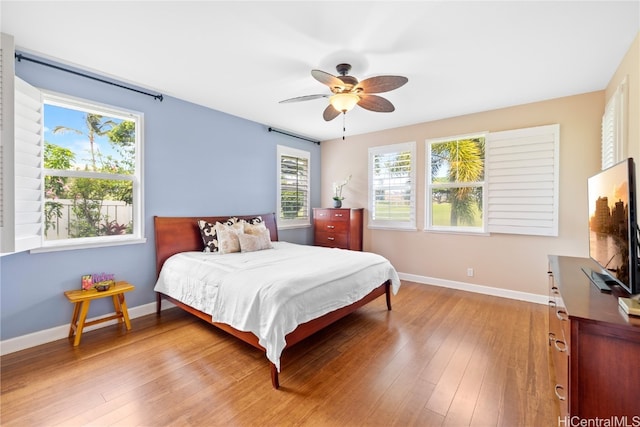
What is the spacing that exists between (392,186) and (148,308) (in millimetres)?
3925

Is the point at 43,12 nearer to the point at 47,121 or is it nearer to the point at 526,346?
the point at 47,121

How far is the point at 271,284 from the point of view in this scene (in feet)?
6.56

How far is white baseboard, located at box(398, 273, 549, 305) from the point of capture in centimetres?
346

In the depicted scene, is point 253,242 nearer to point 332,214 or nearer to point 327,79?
point 332,214

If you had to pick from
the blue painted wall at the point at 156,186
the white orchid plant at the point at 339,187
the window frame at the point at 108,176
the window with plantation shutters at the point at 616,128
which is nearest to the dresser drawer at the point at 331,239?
the blue painted wall at the point at 156,186

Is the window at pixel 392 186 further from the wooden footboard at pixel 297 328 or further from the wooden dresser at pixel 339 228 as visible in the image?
the wooden footboard at pixel 297 328

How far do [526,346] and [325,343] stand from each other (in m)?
1.78

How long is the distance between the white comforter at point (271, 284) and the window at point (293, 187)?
5.60 feet

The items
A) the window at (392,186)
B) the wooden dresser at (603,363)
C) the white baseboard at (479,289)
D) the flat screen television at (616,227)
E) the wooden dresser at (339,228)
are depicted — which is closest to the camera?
the wooden dresser at (603,363)

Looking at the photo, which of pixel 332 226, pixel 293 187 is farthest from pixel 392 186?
pixel 293 187

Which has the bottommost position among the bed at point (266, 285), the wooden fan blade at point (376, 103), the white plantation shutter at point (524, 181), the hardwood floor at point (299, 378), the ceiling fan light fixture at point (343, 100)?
the hardwood floor at point (299, 378)

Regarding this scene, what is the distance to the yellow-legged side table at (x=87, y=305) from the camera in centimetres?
240

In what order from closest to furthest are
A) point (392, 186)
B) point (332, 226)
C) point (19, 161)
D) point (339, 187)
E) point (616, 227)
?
point (616, 227) < point (19, 161) < point (392, 186) < point (332, 226) < point (339, 187)

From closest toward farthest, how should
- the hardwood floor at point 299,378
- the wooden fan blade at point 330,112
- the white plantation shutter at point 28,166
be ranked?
the hardwood floor at point 299,378 → the white plantation shutter at point 28,166 → the wooden fan blade at point 330,112
